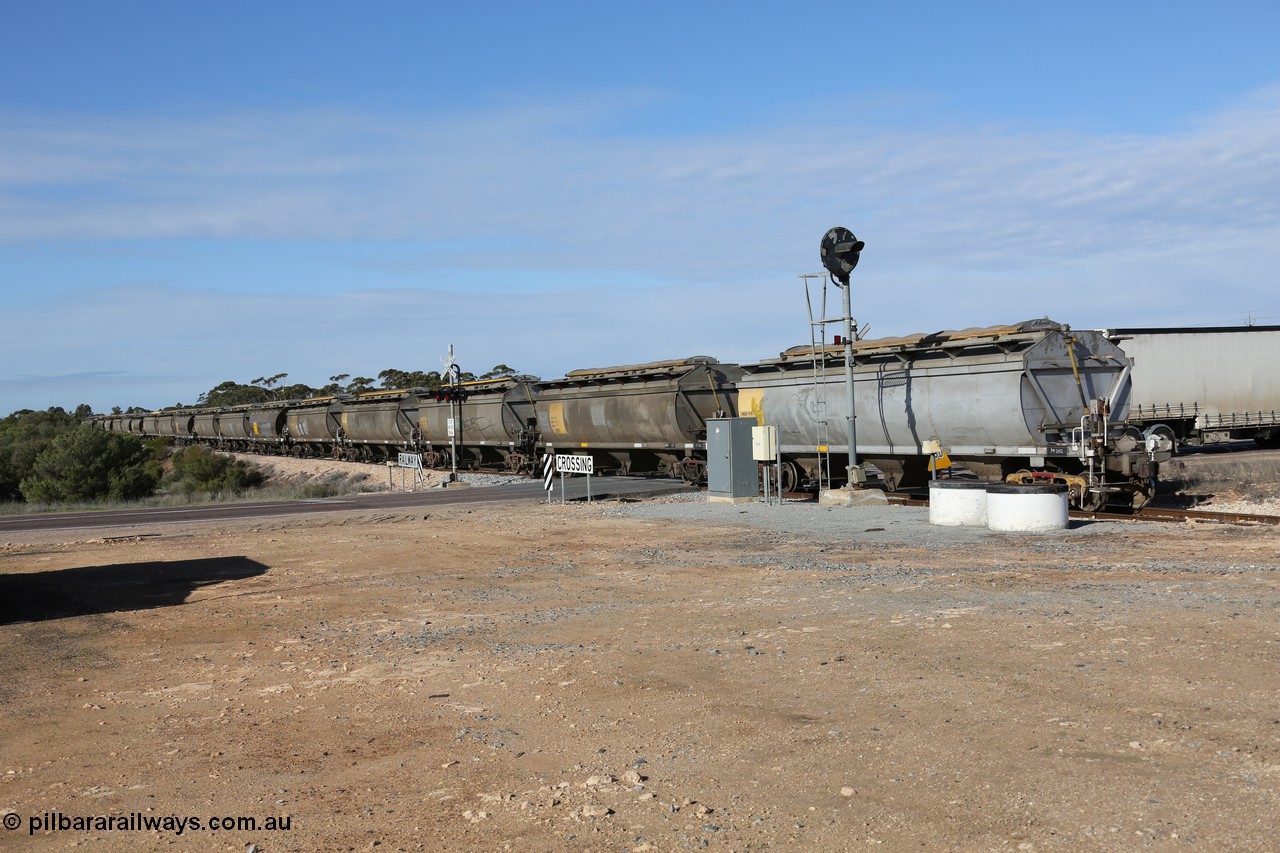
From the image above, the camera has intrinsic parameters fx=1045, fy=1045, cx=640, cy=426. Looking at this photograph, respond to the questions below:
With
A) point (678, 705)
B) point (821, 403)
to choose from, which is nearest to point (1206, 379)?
point (821, 403)

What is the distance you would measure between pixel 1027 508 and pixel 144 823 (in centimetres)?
1379

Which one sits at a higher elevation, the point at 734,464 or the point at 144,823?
the point at 734,464

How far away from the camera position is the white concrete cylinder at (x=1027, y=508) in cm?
1631

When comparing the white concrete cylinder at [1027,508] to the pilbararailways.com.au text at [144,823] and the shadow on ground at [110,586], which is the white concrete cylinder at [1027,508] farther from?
the pilbararailways.com.au text at [144,823]

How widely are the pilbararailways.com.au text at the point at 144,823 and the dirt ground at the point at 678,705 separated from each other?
3 centimetres

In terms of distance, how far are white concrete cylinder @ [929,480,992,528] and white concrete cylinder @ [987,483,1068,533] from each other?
0.52 meters

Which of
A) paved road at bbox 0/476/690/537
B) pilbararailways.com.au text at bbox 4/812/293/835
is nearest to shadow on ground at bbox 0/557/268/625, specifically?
pilbararailways.com.au text at bbox 4/812/293/835

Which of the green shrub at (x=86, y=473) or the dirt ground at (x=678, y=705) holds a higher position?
the green shrub at (x=86, y=473)

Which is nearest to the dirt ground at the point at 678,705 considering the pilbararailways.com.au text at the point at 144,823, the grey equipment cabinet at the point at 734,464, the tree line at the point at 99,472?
the pilbararailways.com.au text at the point at 144,823

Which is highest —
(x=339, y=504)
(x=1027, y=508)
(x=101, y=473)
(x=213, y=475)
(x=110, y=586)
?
(x=101, y=473)

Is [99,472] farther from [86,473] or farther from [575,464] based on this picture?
[575,464]

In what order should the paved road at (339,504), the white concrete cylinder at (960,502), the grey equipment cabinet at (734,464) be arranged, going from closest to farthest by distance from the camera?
the white concrete cylinder at (960,502)
the grey equipment cabinet at (734,464)
the paved road at (339,504)

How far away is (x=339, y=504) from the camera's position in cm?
2992

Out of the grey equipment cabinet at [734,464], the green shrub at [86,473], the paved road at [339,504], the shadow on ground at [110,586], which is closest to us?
the shadow on ground at [110,586]
